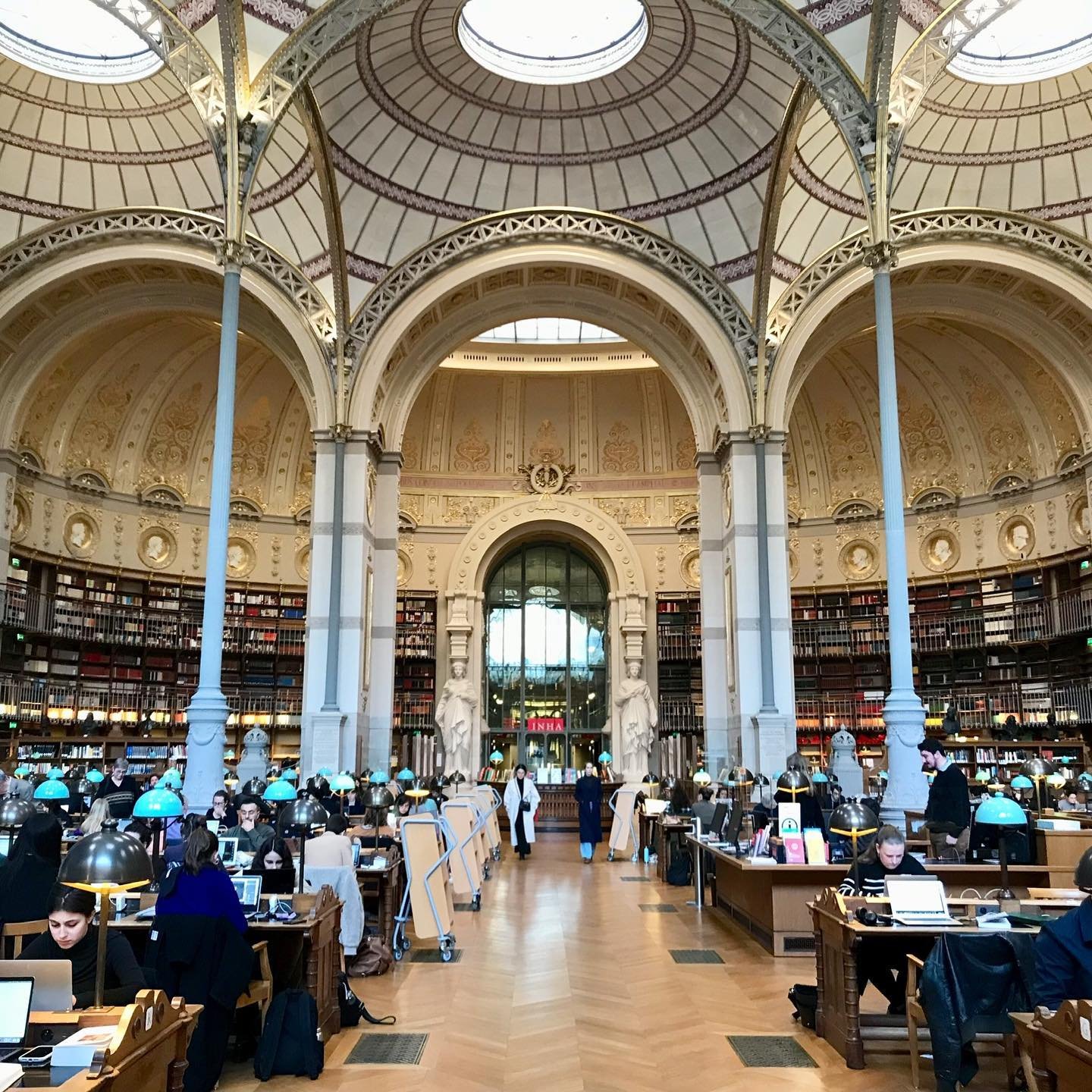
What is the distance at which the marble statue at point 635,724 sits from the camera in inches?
924

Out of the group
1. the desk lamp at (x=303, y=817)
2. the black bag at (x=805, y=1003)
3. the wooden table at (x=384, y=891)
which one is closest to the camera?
the black bag at (x=805, y=1003)

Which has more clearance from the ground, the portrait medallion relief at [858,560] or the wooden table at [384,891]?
the portrait medallion relief at [858,560]

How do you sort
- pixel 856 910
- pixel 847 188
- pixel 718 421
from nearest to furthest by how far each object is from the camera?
pixel 856 910 → pixel 847 188 → pixel 718 421

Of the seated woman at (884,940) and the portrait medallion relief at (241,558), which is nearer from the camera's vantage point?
the seated woman at (884,940)

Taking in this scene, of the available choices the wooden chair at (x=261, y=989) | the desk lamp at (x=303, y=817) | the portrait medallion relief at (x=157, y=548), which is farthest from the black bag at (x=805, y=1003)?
the portrait medallion relief at (x=157, y=548)

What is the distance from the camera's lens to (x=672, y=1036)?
20.1 ft

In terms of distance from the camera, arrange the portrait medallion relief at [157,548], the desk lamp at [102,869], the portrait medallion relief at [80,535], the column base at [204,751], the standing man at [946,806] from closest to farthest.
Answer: the desk lamp at [102,869] → the standing man at [946,806] → the column base at [204,751] → the portrait medallion relief at [80,535] → the portrait medallion relief at [157,548]

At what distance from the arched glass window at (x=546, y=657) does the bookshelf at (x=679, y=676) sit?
63.5 inches

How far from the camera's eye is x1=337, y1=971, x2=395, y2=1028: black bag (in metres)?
6.41

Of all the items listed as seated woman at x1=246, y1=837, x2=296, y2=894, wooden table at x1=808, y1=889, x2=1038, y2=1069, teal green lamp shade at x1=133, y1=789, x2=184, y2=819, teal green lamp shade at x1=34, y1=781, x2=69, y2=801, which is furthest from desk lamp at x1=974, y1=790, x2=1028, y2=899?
teal green lamp shade at x1=34, y1=781, x2=69, y2=801

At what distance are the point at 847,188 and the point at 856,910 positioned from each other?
16.0 m

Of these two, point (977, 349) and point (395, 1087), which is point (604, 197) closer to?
point (977, 349)

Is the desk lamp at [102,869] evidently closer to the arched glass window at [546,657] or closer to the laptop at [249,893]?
the laptop at [249,893]

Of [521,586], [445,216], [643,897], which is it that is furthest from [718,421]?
[643,897]
